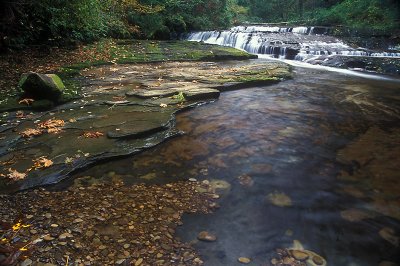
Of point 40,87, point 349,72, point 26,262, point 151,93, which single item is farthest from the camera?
point 349,72

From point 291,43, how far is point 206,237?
50.9 feet

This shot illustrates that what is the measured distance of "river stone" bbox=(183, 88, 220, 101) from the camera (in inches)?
287

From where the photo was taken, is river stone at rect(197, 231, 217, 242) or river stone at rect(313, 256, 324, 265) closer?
river stone at rect(313, 256, 324, 265)

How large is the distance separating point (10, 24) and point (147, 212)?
8.78 meters

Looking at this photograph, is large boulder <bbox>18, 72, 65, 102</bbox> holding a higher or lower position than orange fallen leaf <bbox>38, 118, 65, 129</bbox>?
higher

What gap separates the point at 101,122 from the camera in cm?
561

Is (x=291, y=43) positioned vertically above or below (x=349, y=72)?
above

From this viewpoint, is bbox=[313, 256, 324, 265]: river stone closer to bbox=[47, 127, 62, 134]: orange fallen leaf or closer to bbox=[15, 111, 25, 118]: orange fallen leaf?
bbox=[47, 127, 62, 134]: orange fallen leaf

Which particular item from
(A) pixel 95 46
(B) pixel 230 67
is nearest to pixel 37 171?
(B) pixel 230 67

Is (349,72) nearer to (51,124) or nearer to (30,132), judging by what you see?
(51,124)

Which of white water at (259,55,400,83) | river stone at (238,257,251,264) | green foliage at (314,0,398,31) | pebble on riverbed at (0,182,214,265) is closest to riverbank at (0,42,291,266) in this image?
pebble on riverbed at (0,182,214,265)

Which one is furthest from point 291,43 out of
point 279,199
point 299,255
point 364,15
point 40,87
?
point 299,255

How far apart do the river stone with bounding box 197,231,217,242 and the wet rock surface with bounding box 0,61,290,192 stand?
1.95 meters

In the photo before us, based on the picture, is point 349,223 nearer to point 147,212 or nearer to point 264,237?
point 264,237
